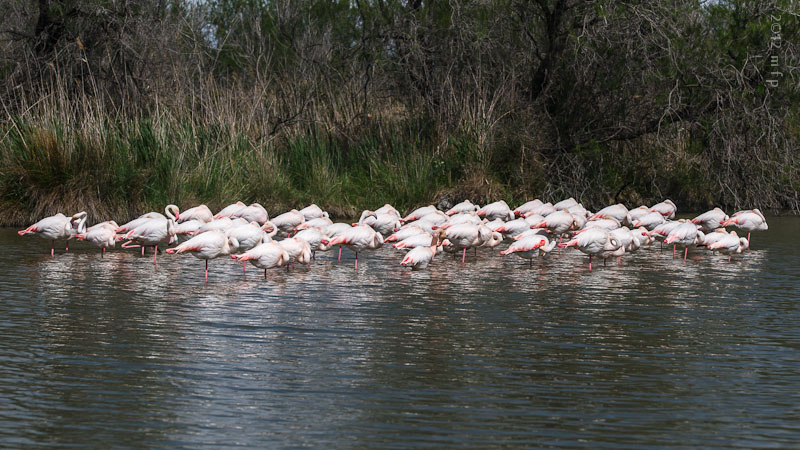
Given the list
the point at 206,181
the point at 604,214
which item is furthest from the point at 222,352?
the point at 206,181

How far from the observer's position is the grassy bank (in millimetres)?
16156

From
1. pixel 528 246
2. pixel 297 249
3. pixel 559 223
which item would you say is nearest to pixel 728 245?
pixel 559 223

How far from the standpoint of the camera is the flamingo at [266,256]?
10648 mm

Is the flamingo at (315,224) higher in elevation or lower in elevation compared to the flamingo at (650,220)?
lower

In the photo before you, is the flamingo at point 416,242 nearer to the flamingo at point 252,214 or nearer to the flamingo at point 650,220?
the flamingo at point 252,214

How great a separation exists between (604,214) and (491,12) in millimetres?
7121

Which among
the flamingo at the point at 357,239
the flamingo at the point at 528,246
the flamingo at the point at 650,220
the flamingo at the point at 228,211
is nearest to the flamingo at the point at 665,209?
the flamingo at the point at 650,220

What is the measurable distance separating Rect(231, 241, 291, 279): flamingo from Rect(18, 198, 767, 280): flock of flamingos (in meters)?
0.01

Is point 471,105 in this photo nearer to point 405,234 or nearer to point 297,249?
point 405,234

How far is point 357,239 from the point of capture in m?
12.3

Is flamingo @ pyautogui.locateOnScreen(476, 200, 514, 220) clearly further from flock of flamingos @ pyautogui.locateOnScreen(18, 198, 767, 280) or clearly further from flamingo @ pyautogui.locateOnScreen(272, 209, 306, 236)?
flamingo @ pyautogui.locateOnScreen(272, 209, 306, 236)

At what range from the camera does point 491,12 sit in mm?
20984

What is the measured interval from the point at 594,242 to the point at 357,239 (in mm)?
2920

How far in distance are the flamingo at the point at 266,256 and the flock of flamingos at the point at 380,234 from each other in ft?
0.04
